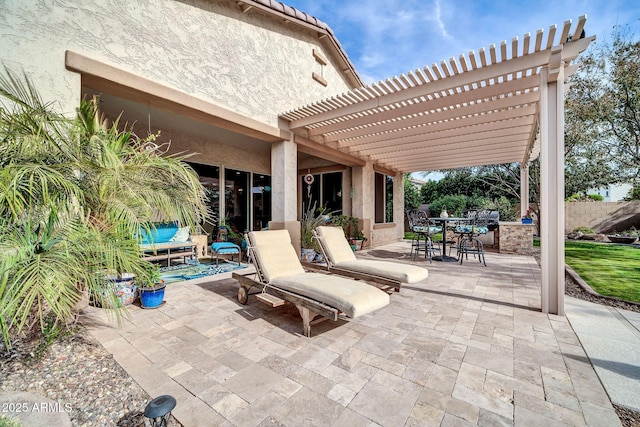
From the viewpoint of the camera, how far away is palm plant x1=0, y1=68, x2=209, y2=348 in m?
1.89

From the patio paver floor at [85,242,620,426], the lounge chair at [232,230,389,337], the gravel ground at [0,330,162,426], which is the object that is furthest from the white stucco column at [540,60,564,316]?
the gravel ground at [0,330,162,426]

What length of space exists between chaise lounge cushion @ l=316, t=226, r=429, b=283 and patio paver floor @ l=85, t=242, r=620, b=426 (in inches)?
18.0

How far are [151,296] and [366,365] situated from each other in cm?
303

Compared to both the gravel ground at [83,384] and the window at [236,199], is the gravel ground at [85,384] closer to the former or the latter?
the gravel ground at [83,384]

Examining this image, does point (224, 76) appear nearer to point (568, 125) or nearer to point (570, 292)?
point (570, 292)

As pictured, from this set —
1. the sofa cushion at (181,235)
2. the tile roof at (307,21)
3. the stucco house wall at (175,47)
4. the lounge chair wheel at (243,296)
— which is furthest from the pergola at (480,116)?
the lounge chair wheel at (243,296)

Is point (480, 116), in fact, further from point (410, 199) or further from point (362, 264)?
point (410, 199)

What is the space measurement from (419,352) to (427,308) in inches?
52.8

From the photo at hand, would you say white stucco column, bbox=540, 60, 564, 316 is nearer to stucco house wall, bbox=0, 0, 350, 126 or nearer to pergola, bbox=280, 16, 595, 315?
pergola, bbox=280, 16, 595, 315

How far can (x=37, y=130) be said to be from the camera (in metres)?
2.38

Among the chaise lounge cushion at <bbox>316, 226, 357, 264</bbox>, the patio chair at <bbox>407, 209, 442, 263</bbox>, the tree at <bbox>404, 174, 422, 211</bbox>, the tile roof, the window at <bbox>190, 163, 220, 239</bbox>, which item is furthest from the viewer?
the tree at <bbox>404, 174, 422, 211</bbox>

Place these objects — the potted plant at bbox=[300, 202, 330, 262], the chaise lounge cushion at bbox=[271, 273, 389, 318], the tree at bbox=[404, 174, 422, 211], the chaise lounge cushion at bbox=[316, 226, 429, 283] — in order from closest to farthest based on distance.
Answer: the chaise lounge cushion at bbox=[271, 273, 389, 318], the chaise lounge cushion at bbox=[316, 226, 429, 283], the potted plant at bbox=[300, 202, 330, 262], the tree at bbox=[404, 174, 422, 211]

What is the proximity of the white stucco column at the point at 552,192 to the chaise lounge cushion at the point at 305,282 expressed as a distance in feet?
8.04

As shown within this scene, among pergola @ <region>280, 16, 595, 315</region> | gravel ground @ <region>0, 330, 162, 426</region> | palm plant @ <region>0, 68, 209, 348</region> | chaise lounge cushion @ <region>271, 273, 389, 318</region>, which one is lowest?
gravel ground @ <region>0, 330, 162, 426</region>
